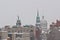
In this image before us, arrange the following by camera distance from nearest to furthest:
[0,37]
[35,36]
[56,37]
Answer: [0,37] → [56,37] → [35,36]

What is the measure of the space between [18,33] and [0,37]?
5869 mm

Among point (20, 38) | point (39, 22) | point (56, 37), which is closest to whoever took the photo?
point (20, 38)

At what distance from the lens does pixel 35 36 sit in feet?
100

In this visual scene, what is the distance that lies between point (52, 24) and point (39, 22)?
8.12 meters

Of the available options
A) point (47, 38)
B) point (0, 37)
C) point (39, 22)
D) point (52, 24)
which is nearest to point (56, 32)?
point (47, 38)

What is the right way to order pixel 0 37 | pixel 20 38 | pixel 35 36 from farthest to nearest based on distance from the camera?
pixel 35 36, pixel 20 38, pixel 0 37

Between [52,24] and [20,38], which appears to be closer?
[20,38]

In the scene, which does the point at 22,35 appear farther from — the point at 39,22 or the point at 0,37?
the point at 39,22

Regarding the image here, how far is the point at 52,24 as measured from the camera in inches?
1483

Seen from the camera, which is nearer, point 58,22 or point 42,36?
point 42,36

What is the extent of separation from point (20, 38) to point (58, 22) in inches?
610

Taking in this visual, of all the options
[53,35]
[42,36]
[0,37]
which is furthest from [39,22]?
[0,37]

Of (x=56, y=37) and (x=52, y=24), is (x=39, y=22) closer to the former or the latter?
(x=52, y=24)

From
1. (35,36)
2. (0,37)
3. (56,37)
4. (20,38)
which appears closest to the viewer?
(0,37)
